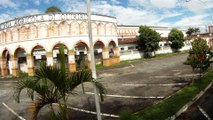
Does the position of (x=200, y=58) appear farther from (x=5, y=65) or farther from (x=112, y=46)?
(x=5, y=65)

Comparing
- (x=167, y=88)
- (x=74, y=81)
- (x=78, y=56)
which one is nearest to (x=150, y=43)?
(x=78, y=56)

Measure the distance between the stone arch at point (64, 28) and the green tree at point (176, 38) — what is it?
28291 mm

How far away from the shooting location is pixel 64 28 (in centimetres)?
2947

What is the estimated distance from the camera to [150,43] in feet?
129

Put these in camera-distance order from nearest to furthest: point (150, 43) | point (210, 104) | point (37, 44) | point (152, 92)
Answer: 1. point (210, 104)
2. point (152, 92)
3. point (37, 44)
4. point (150, 43)

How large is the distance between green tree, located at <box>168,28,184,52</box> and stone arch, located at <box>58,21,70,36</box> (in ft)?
92.8

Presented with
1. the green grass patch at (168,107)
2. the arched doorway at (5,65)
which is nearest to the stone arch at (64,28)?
the arched doorway at (5,65)

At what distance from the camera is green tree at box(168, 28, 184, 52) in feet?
160

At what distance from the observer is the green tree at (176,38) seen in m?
48.8

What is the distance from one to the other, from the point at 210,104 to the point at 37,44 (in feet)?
78.2

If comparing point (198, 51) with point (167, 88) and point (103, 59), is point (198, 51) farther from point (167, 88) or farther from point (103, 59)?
point (103, 59)

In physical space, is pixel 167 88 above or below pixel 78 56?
below

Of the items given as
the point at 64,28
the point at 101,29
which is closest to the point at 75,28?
the point at 64,28

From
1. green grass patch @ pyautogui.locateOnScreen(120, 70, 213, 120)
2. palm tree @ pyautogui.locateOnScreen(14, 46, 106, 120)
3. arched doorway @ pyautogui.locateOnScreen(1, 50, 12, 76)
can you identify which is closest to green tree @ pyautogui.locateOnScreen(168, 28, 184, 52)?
arched doorway @ pyautogui.locateOnScreen(1, 50, 12, 76)
